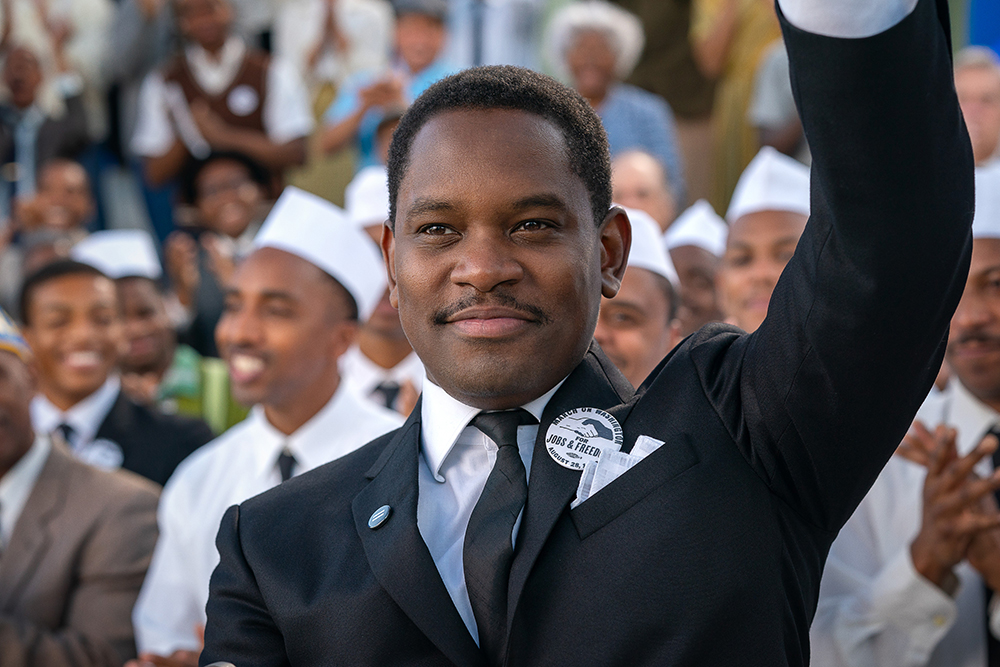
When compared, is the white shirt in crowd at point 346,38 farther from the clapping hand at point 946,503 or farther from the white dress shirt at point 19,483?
the clapping hand at point 946,503

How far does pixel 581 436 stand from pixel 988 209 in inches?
77.6

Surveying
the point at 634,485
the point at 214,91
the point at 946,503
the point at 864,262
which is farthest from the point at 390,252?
the point at 214,91

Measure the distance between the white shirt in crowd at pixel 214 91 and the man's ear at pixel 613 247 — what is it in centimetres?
538

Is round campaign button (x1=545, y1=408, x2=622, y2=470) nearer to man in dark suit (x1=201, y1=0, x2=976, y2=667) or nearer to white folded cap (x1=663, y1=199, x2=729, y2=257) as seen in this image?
man in dark suit (x1=201, y1=0, x2=976, y2=667)

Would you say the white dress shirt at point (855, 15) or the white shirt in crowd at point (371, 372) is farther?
the white shirt in crowd at point (371, 372)

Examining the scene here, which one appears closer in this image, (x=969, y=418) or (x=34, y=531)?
(x=969, y=418)

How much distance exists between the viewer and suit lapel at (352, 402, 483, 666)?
1.42 meters

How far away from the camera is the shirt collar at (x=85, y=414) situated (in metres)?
4.49

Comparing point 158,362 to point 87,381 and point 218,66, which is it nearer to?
point 87,381

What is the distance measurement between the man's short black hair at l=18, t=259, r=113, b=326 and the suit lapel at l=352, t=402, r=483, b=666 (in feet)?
11.3

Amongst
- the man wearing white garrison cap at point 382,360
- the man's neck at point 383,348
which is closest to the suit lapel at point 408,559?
the man wearing white garrison cap at point 382,360

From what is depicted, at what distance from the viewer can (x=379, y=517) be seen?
1.53 m

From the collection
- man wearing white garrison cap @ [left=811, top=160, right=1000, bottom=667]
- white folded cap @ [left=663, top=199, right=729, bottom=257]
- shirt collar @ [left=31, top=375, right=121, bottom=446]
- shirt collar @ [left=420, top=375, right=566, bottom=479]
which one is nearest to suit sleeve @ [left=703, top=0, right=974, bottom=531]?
shirt collar @ [left=420, top=375, right=566, bottom=479]

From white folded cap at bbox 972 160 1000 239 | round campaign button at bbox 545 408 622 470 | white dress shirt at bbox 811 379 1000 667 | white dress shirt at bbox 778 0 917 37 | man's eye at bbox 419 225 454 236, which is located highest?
white dress shirt at bbox 778 0 917 37
